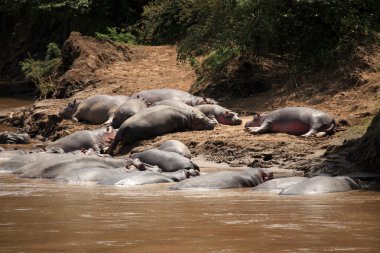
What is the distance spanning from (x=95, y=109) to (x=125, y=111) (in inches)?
67.6

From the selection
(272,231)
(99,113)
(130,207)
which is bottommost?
(99,113)

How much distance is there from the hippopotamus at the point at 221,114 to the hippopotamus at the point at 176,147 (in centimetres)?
219

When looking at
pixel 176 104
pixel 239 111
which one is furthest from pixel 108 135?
pixel 239 111

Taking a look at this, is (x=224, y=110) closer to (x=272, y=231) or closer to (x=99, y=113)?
(x=99, y=113)

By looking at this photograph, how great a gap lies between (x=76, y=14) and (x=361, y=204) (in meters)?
22.9

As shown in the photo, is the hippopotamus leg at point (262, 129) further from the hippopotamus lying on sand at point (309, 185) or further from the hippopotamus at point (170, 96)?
the hippopotamus lying on sand at point (309, 185)

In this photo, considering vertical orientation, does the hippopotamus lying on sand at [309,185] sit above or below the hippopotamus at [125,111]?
above

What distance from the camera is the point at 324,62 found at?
15.2 m

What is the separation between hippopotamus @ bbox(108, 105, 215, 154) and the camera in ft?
43.2

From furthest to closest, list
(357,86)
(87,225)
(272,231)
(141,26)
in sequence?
1. (141,26)
2. (357,86)
3. (87,225)
4. (272,231)

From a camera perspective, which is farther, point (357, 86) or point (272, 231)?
point (357, 86)

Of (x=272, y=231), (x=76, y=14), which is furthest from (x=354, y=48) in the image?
(x=76, y=14)

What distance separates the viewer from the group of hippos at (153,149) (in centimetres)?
870

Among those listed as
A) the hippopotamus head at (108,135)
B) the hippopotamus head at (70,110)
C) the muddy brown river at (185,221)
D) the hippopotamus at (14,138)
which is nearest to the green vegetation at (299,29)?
the hippopotamus head at (70,110)
